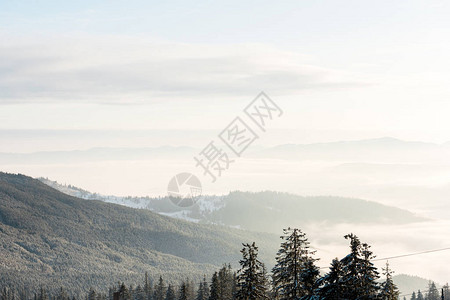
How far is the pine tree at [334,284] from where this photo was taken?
200ft

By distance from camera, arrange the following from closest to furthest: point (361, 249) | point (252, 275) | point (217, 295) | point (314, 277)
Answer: point (361, 249)
point (314, 277)
point (252, 275)
point (217, 295)

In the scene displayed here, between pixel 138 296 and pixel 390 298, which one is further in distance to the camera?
pixel 138 296

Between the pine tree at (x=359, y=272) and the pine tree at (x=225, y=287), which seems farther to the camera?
the pine tree at (x=225, y=287)

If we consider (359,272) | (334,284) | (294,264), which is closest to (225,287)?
(294,264)

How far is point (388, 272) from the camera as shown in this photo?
2849 inches

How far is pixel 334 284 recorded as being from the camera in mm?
61312

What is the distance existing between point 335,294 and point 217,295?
61.5 m

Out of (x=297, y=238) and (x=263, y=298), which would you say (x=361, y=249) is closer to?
(x=297, y=238)

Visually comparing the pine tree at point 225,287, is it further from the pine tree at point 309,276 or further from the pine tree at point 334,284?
the pine tree at point 334,284

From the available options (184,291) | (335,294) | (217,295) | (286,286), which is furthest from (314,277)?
(184,291)

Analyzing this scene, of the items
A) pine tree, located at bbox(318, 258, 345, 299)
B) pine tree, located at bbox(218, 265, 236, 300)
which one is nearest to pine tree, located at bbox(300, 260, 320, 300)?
pine tree, located at bbox(318, 258, 345, 299)

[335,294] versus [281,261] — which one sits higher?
[281,261]

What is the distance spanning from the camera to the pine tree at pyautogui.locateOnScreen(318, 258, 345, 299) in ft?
200

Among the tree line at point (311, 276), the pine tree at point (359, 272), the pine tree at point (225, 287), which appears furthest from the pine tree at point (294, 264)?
the pine tree at point (225, 287)
